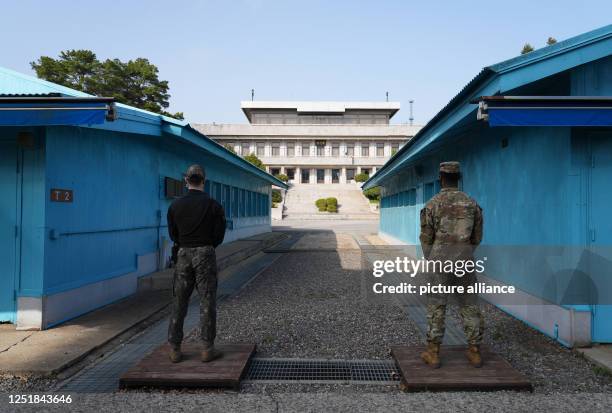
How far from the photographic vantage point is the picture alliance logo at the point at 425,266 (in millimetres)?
4156

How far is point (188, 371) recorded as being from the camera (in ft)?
13.6

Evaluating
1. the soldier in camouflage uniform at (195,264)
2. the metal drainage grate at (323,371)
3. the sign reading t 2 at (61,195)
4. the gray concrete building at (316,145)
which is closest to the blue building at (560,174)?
the metal drainage grate at (323,371)

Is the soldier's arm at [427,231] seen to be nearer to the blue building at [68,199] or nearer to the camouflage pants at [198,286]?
the camouflage pants at [198,286]

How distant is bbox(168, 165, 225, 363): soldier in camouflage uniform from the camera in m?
4.33

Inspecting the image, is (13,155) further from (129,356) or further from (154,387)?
(154,387)

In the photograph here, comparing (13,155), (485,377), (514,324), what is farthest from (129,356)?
(514,324)

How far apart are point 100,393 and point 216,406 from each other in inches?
44.7

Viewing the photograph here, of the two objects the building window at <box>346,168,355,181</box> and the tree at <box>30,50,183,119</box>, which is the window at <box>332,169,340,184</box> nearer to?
the building window at <box>346,168,355,181</box>

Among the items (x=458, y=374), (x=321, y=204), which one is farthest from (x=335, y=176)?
→ (x=458, y=374)

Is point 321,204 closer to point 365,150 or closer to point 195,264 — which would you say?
point 365,150

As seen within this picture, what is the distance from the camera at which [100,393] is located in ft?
12.9

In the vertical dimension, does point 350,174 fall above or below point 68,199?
above

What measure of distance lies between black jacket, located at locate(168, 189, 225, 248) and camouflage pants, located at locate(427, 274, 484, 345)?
222 centimetres

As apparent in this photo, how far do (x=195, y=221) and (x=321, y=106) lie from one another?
75.5 m
